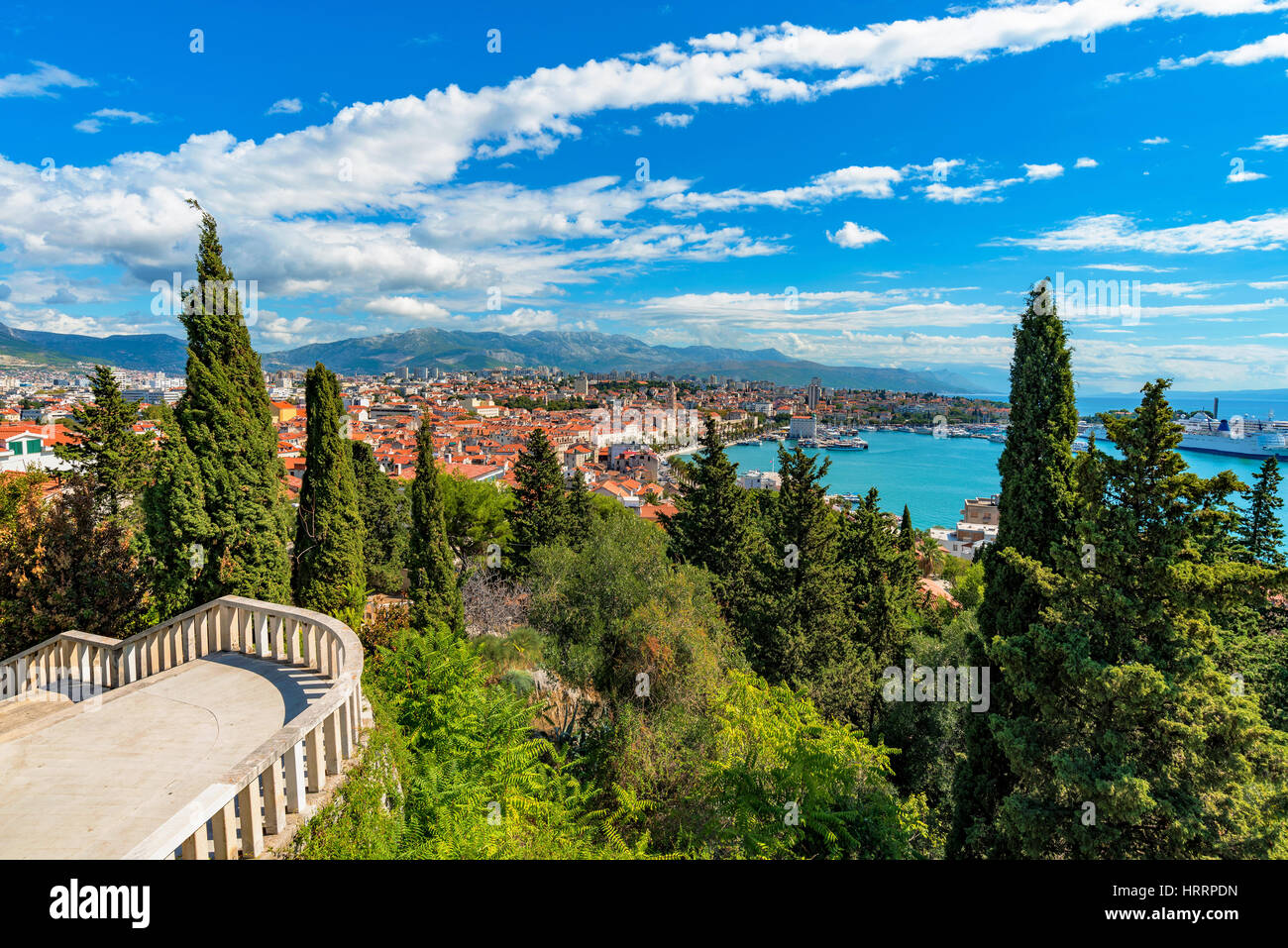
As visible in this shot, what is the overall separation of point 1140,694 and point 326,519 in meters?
11.8

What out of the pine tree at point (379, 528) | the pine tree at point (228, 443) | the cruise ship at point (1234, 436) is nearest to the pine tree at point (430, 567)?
the pine tree at point (228, 443)

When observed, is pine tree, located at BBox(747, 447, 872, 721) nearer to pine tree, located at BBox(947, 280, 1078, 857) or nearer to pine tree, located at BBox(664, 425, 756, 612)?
pine tree, located at BBox(664, 425, 756, 612)

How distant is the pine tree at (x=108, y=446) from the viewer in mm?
21453

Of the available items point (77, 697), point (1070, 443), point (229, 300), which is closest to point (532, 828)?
point (77, 697)

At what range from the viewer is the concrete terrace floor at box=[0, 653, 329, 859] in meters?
3.71

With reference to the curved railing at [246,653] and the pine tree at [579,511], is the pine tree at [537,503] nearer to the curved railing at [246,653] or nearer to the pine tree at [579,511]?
the pine tree at [579,511]

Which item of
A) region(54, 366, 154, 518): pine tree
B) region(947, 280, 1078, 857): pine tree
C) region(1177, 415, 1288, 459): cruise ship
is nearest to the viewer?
region(947, 280, 1078, 857): pine tree

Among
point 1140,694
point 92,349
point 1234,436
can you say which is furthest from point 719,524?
point 92,349

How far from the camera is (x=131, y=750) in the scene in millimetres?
4570

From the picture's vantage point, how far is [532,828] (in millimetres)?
5254

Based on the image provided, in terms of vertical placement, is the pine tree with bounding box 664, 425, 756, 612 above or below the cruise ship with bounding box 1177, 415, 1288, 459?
below

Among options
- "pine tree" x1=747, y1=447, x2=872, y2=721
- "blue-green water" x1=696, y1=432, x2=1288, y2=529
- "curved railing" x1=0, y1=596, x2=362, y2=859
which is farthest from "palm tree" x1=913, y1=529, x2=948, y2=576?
"curved railing" x1=0, y1=596, x2=362, y2=859

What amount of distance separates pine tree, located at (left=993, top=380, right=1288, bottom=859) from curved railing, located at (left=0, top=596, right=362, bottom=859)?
6.34m
